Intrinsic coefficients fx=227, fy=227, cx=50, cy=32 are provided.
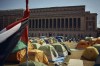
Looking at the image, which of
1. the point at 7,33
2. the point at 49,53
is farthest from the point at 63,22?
the point at 7,33

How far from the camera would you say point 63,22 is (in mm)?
106875

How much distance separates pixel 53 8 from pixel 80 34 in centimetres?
2296

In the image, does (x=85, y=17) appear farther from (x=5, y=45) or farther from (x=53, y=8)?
(x=5, y=45)

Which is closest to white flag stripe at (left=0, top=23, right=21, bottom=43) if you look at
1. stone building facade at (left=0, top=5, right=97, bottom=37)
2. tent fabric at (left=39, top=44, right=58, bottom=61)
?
tent fabric at (left=39, top=44, right=58, bottom=61)

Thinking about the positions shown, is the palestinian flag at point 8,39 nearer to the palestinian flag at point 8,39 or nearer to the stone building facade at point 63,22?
the palestinian flag at point 8,39

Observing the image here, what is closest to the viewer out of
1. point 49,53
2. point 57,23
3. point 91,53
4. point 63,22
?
point 49,53

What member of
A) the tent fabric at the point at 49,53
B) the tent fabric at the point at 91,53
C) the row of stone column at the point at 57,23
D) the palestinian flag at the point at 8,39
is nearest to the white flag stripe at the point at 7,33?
the palestinian flag at the point at 8,39

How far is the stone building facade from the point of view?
101 metres

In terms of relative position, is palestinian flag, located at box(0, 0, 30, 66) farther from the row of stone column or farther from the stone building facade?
the row of stone column

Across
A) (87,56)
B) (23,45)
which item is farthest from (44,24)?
(23,45)

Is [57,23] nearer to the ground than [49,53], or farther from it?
nearer to the ground

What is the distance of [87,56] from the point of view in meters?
23.1

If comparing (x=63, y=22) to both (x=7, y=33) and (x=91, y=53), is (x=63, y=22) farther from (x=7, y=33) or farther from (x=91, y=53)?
(x=7, y=33)

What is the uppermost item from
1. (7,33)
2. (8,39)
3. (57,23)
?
(7,33)
